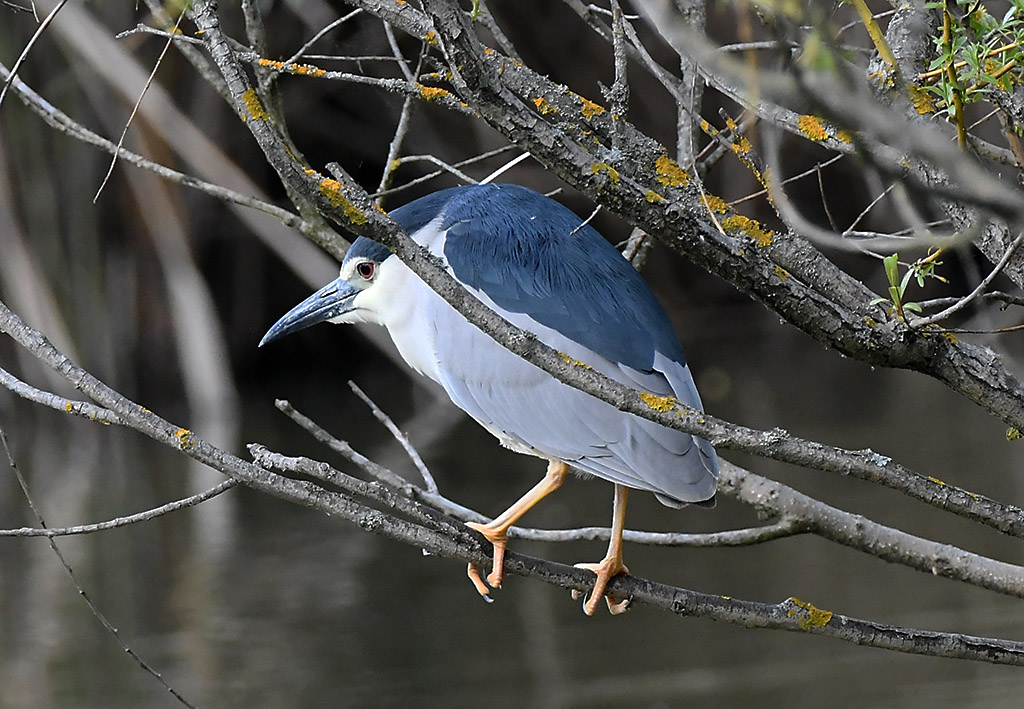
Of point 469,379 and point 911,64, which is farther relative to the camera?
point 469,379

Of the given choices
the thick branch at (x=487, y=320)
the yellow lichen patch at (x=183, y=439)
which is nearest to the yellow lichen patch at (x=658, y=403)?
the thick branch at (x=487, y=320)

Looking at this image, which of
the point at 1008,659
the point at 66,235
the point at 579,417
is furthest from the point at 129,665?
the point at 66,235

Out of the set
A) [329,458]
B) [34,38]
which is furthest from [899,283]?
[329,458]

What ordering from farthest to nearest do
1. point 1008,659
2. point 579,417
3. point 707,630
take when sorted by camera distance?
1. point 707,630
2. point 579,417
3. point 1008,659

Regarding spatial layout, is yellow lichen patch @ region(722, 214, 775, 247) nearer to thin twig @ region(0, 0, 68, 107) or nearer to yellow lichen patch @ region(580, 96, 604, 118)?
yellow lichen patch @ region(580, 96, 604, 118)

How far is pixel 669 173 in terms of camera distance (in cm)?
113

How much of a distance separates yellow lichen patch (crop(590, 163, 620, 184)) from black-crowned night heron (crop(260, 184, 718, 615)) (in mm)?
661

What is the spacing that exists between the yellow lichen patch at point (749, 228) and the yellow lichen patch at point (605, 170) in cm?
17

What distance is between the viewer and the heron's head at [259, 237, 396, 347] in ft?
6.45

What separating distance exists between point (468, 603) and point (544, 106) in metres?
2.18

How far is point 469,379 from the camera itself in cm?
191

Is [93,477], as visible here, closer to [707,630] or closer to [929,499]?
[707,630]

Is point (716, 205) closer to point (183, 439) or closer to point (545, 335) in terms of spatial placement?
point (183, 439)

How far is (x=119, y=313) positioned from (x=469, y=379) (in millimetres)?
4872
